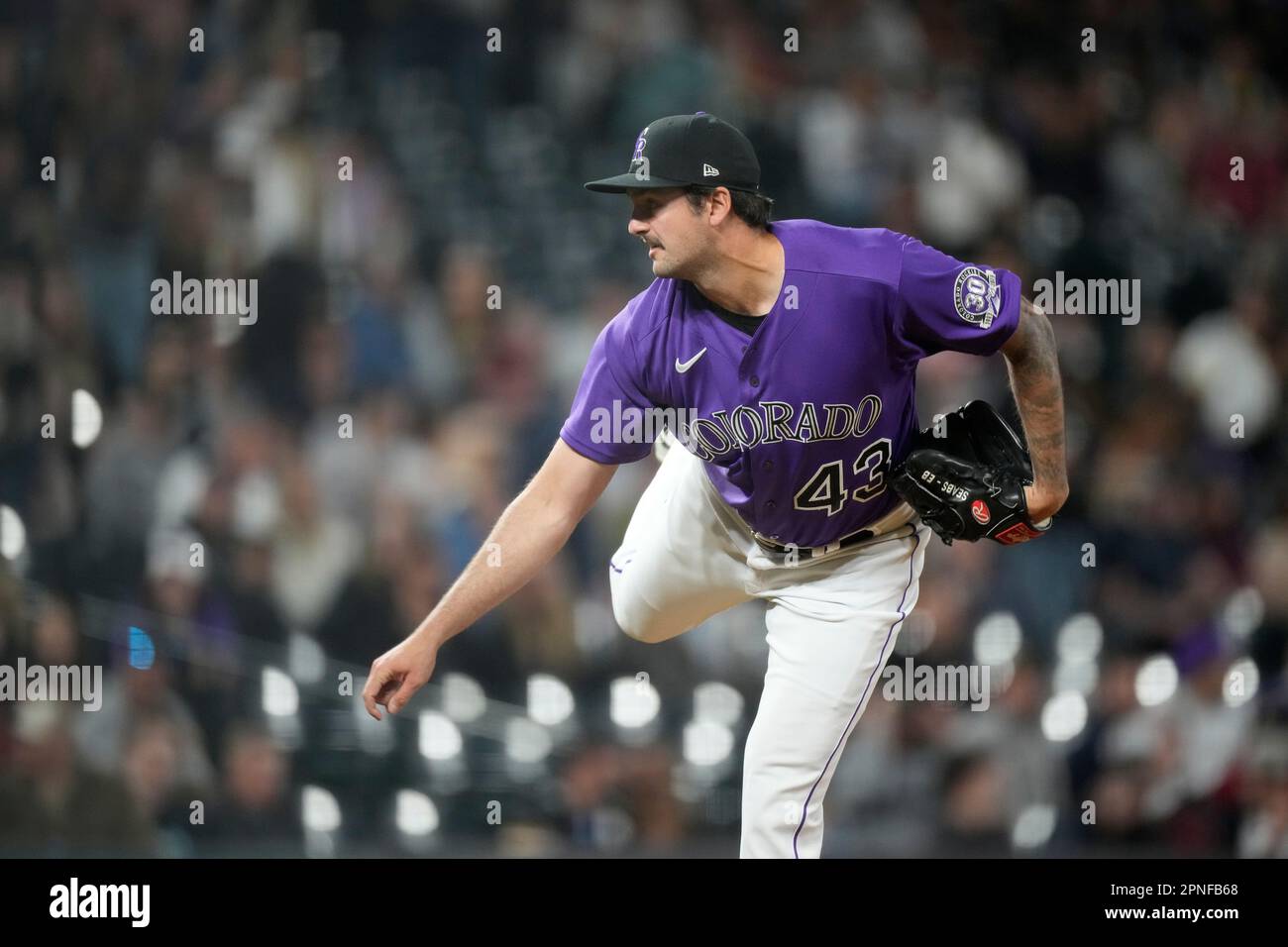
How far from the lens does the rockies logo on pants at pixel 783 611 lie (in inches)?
104

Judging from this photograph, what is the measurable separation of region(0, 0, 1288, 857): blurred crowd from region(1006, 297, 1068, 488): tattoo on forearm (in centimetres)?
151

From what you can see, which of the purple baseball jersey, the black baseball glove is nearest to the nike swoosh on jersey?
the purple baseball jersey

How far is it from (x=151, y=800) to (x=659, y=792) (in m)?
1.31

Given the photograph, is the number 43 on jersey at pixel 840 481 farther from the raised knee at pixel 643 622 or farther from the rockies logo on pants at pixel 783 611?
the raised knee at pixel 643 622

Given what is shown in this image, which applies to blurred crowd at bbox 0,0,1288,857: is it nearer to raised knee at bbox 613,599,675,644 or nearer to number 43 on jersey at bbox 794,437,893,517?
raised knee at bbox 613,599,675,644

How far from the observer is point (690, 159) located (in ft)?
8.38

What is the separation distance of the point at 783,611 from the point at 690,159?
2.78ft

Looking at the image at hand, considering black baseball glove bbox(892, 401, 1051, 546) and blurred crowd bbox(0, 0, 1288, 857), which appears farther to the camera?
blurred crowd bbox(0, 0, 1288, 857)

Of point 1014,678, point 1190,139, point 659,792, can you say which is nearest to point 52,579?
point 659,792

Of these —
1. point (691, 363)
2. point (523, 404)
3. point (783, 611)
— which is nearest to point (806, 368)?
point (691, 363)

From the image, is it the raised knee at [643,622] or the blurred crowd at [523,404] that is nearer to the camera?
the raised knee at [643,622]

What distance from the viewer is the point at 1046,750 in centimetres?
401

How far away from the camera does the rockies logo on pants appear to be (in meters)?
2.64

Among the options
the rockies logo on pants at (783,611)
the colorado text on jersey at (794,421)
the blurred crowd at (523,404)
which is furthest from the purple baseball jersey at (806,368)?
the blurred crowd at (523,404)
